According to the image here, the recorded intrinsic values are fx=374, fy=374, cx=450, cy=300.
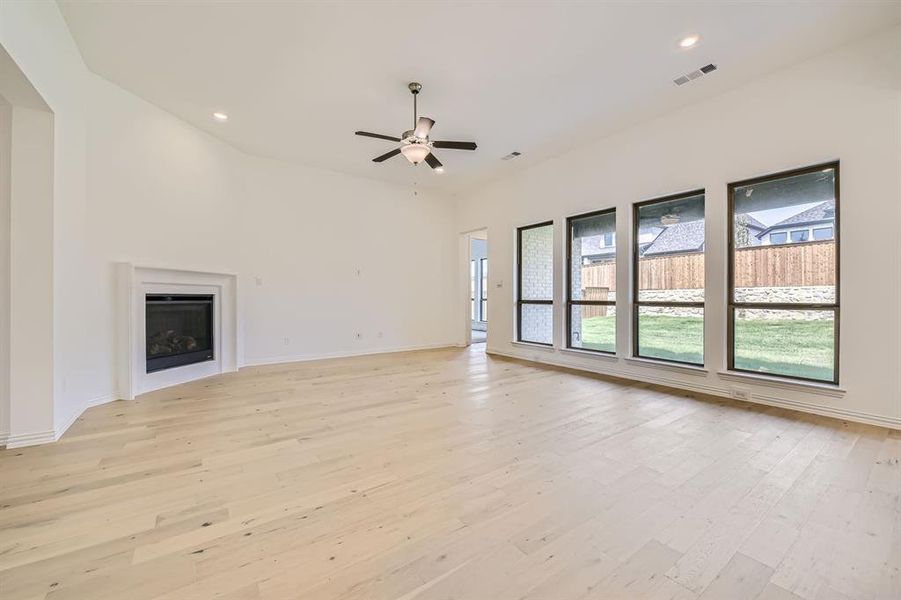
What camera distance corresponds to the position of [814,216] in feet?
11.9

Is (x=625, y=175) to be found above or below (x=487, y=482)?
above

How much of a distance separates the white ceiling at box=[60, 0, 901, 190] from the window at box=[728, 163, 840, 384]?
122 centimetres

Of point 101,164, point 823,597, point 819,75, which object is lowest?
point 823,597

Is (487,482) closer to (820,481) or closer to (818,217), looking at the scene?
(820,481)

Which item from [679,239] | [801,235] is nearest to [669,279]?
[679,239]

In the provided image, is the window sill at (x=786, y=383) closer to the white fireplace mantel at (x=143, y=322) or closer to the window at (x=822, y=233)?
the window at (x=822, y=233)

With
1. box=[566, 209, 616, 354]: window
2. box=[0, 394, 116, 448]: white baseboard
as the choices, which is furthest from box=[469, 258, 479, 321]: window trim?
box=[0, 394, 116, 448]: white baseboard

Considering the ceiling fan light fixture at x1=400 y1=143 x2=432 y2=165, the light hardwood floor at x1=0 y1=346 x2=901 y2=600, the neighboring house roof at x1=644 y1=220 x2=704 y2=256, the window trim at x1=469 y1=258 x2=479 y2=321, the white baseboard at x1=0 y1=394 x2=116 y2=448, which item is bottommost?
the light hardwood floor at x1=0 y1=346 x2=901 y2=600

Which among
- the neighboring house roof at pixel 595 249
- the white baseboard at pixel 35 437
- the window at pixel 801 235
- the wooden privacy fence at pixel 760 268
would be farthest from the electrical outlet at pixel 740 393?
the white baseboard at pixel 35 437

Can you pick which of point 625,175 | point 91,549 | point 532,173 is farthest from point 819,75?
point 91,549

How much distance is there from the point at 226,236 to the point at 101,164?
5.54ft

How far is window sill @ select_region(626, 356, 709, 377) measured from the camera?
4.31 m

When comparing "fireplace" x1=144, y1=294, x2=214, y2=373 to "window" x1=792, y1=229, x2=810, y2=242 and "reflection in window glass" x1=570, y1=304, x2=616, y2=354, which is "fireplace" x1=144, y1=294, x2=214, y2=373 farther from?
"window" x1=792, y1=229, x2=810, y2=242

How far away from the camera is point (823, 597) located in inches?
54.5
